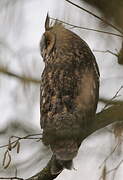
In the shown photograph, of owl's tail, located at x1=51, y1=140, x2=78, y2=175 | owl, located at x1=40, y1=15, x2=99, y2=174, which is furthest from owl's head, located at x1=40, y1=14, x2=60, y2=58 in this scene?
owl's tail, located at x1=51, y1=140, x2=78, y2=175

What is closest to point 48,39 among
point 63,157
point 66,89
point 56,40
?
point 56,40

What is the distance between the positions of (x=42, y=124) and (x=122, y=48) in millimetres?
997

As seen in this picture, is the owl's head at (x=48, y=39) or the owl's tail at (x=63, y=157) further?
the owl's head at (x=48, y=39)

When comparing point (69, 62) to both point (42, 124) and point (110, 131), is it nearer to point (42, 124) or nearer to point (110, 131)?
point (42, 124)

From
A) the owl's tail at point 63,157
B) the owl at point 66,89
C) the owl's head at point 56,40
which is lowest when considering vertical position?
the owl's tail at point 63,157

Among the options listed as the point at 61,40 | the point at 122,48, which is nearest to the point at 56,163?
the point at 122,48

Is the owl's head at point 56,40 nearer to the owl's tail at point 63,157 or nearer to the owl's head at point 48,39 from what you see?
the owl's head at point 48,39

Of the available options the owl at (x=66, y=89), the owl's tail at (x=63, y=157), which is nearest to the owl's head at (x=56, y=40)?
the owl at (x=66, y=89)

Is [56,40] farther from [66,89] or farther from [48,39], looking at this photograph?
[66,89]

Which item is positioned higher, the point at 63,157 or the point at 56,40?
the point at 56,40

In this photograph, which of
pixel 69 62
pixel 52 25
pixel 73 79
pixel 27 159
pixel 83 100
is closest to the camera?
pixel 27 159

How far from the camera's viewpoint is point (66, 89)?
331 centimetres

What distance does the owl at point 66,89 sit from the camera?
9.50 feet

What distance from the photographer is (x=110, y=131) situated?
1876 mm
